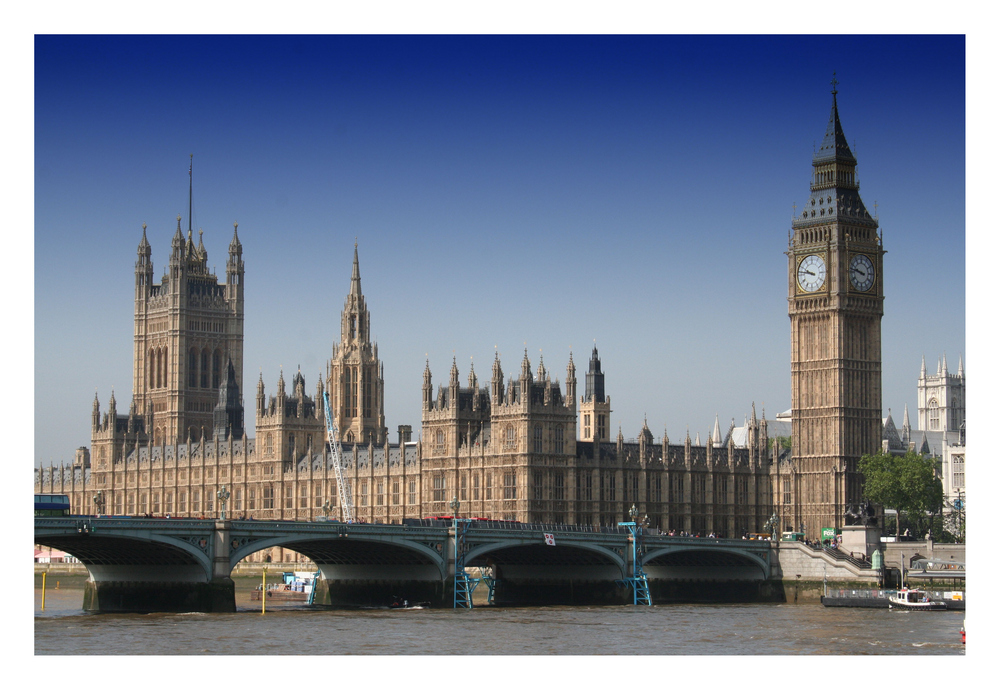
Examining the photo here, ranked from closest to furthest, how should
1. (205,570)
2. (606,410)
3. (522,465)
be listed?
(205,570) < (522,465) < (606,410)

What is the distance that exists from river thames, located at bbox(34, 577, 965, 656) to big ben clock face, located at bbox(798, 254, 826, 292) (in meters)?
39.9

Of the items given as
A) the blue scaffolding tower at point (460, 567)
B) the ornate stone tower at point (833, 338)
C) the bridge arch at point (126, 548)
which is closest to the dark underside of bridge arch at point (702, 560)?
the blue scaffolding tower at point (460, 567)

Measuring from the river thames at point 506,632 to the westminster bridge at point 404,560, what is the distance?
3.03 metres

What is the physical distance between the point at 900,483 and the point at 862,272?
631 inches

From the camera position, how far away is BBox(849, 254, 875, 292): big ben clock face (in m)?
131

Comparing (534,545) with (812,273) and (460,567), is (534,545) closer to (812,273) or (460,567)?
(460,567)

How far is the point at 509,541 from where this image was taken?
323ft

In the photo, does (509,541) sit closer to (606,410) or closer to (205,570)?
(205,570)

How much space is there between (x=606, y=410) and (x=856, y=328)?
163 feet

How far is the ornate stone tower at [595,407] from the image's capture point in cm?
17606

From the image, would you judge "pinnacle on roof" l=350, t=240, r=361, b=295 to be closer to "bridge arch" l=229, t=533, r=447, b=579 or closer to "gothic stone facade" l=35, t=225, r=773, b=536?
"gothic stone facade" l=35, t=225, r=773, b=536

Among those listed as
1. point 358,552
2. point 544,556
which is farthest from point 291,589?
point 358,552

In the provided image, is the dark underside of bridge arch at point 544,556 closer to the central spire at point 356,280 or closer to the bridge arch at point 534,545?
the bridge arch at point 534,545

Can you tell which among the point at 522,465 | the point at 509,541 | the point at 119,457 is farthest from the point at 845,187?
the point at 119,457
